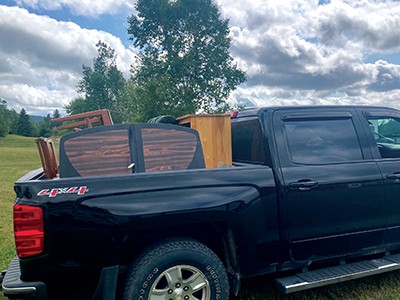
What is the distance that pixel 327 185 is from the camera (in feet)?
9.72

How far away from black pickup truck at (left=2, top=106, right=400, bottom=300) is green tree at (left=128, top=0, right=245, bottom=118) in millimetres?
18183

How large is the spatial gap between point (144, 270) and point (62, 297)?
0.61m

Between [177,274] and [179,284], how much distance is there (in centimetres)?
8

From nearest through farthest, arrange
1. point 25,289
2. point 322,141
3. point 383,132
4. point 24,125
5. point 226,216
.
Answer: point 25,289 < point 226,216 < point 322,141 < point 383,132 < point 24,125

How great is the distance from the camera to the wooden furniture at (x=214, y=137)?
3.29 m

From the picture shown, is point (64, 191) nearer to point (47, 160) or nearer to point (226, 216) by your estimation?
point (47, 160)

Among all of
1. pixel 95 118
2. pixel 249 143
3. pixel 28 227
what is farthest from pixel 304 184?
pixel 95 118

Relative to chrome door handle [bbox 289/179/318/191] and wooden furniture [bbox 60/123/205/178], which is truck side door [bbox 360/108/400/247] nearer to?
chrome door handle [bbox 289/179/318/191]

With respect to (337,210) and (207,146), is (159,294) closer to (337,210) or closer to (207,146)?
(207,146)

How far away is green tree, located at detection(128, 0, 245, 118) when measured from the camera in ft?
72.1

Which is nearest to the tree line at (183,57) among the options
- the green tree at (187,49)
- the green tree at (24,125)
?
the green tree at (187,49)

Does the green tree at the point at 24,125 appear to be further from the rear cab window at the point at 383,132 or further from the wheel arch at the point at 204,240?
the rear cab window at the point at 383,132

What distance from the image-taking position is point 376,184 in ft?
10.4

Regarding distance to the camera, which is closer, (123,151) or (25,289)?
(25,289)
